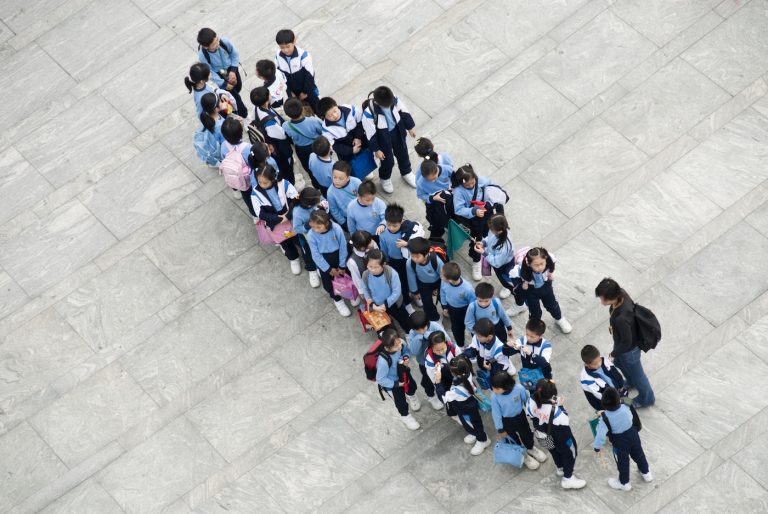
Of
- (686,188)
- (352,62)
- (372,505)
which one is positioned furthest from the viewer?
(352,62)

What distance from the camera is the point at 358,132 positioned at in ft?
39.8

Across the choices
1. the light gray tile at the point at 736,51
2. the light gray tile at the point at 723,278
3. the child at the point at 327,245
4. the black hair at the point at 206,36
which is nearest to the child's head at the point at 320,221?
the child at the point at 327,245

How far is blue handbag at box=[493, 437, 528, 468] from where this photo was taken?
410 inches

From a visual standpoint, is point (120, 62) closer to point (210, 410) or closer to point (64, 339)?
point (64, 339)

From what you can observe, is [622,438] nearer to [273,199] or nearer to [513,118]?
[273,199]

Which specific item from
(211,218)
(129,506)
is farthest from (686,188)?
(129,506)

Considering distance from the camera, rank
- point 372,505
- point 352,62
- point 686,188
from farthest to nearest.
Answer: point 352,62
point 686,188
point 372,505

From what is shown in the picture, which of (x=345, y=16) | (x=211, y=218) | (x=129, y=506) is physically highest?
(x=345, y=16)

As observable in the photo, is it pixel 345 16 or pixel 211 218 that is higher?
pixel 345 16

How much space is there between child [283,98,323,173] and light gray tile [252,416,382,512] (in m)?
3.08

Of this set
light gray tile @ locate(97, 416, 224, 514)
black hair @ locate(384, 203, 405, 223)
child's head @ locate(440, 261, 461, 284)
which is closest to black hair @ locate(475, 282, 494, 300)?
child's head @ locate(440, 261, 461, 284)

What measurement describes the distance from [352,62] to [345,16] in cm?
80

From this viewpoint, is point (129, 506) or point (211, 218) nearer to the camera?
point (129, 506)

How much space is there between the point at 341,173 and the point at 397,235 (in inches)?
33.5
